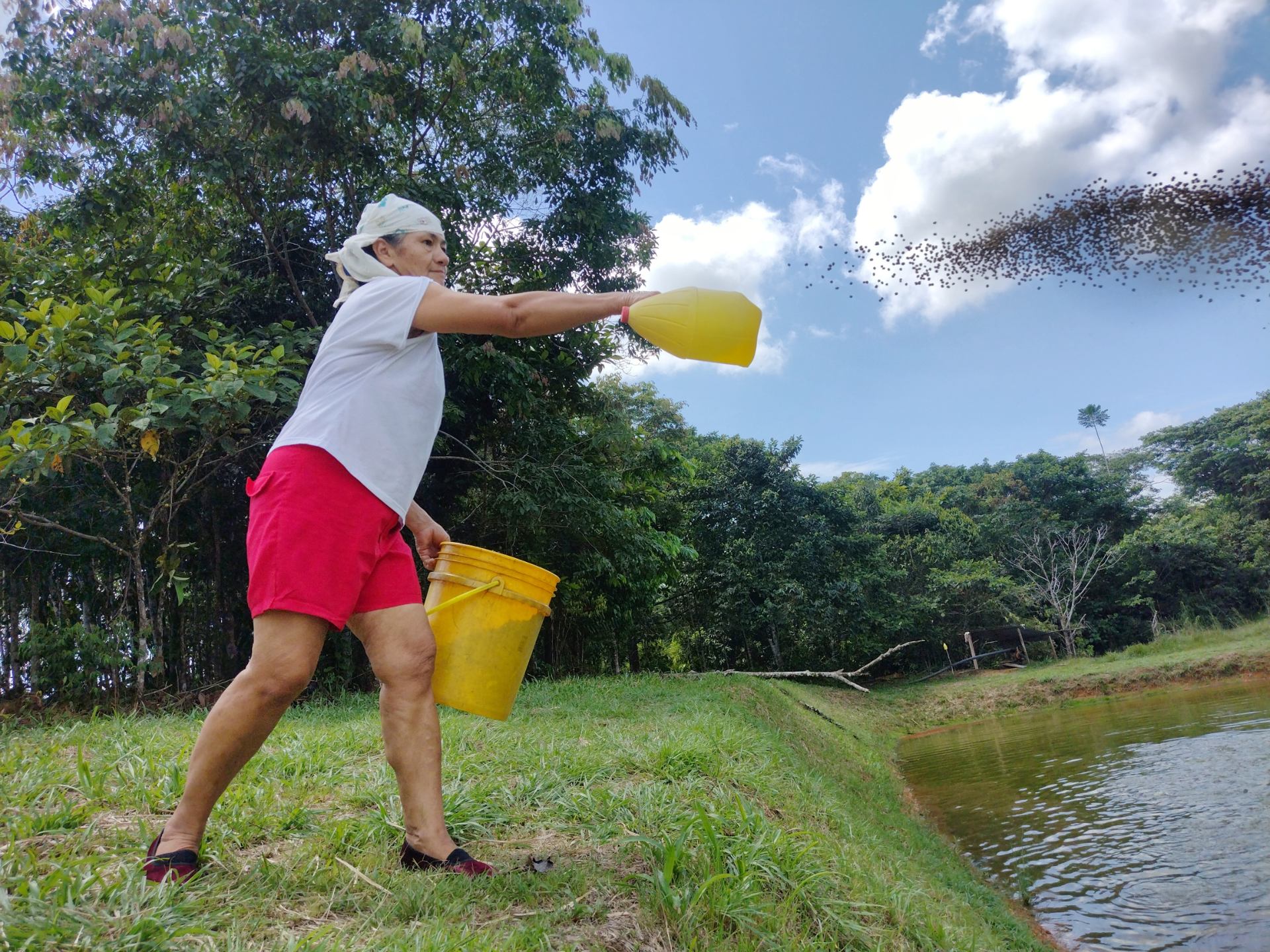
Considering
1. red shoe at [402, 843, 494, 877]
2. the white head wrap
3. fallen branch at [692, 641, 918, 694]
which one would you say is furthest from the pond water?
the white head wrap

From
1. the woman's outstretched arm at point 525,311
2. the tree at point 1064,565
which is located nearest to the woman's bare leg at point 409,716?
the woman's outstretched arm at point 525,311

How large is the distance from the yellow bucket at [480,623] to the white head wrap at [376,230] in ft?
2.30

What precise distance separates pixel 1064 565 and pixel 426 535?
2591cm

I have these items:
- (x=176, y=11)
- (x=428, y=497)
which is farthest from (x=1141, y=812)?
(x=176, y=11)

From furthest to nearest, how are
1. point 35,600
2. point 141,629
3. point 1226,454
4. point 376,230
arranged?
point 1226,454
point 35,600
point 141,629
point 376,230

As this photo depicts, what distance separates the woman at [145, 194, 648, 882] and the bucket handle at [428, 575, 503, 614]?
158 millimetres

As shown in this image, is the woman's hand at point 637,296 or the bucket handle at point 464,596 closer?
the woman's hand at point 637,296

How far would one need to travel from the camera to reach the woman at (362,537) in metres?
1.59

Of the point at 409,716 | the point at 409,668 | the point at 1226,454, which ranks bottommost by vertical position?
the point at 409,716

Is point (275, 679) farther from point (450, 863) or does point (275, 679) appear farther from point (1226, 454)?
point (1226, 454)

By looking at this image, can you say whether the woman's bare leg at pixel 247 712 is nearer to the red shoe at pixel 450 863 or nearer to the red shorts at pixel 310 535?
the red shorts at pixel 310 535

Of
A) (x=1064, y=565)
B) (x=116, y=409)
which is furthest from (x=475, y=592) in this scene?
(x=1064, y=565)

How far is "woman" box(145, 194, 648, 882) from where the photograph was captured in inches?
62.7

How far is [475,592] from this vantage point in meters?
2.00
